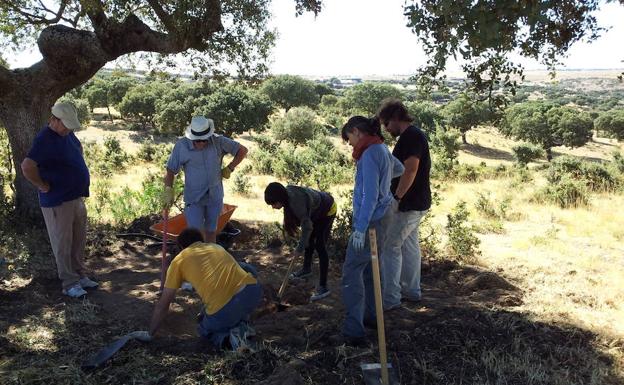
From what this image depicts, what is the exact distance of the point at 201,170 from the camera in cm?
489

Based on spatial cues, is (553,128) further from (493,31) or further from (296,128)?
(493,31)

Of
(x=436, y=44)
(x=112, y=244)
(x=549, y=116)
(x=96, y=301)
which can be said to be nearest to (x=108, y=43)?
(x=112, y=244)

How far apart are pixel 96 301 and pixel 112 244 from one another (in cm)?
199

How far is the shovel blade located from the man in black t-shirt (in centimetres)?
103

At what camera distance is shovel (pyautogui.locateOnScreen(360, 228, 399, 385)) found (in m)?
3.01

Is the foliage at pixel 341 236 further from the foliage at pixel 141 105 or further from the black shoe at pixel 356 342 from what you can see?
the foliage at pixel 141 105

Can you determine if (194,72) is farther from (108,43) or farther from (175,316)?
(175,316)

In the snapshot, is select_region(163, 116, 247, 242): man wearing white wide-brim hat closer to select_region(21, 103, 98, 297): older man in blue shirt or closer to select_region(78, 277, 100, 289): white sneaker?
select_region(21, 103, 98, 297): older man in blue shirt

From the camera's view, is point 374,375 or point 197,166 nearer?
point 374,375

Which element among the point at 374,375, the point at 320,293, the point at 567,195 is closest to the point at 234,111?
the point at 567,195

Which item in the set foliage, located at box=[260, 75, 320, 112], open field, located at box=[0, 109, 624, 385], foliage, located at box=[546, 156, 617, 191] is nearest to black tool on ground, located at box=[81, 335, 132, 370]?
open field, located at box=[0, 109, 624, 385]

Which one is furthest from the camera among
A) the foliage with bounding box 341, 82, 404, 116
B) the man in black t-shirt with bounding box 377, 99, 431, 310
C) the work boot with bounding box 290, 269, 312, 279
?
the foliage with bounding box 341, 82, 404, 116

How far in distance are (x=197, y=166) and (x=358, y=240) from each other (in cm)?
220

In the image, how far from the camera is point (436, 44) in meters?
4.01
